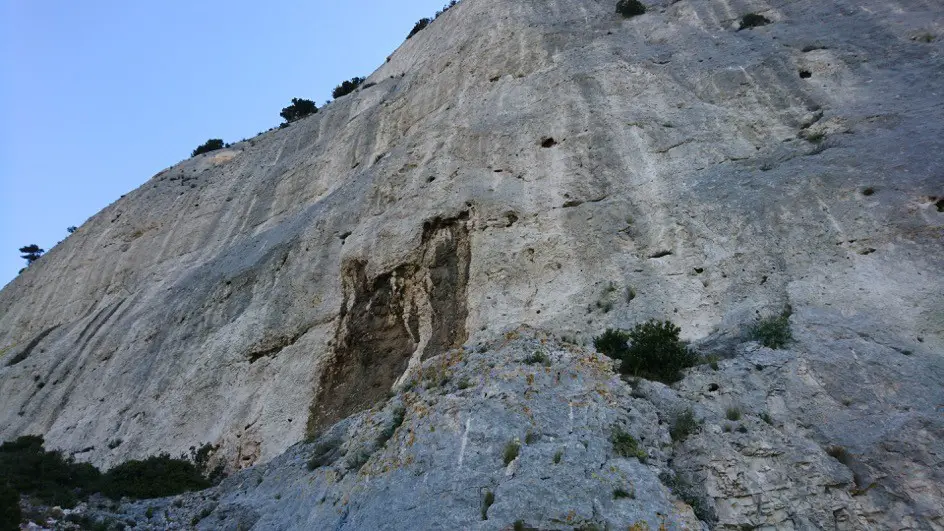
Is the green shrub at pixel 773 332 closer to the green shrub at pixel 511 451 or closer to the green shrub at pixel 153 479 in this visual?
the green shrub at pixel 511 451

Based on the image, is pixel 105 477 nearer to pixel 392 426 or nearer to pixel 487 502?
pixel 392 426

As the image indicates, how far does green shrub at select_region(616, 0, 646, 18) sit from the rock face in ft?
1.43

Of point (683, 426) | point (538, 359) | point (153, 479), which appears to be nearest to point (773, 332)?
point (683, 426)

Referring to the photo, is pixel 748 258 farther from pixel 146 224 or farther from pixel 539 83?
pixel 146 224

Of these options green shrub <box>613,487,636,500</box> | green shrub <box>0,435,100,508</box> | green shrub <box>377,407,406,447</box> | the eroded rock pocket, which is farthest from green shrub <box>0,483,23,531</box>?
green shrub <box>613,487,636,500</box>

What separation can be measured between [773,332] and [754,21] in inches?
505

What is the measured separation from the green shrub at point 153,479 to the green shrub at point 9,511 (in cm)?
358

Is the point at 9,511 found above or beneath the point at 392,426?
above

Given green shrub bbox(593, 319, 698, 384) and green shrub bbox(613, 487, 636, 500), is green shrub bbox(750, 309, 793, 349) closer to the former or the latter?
green shrub bbox(593, 319, 698, 384)

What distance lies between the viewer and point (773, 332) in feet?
34.8

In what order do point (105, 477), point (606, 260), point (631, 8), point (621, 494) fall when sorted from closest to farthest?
point (621, 494) < point (606, 260) < point (105, 477) < point (631, 8)

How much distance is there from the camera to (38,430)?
68.0 feet

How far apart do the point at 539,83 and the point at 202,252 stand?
43.8 ft

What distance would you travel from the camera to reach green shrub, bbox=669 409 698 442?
925cm
